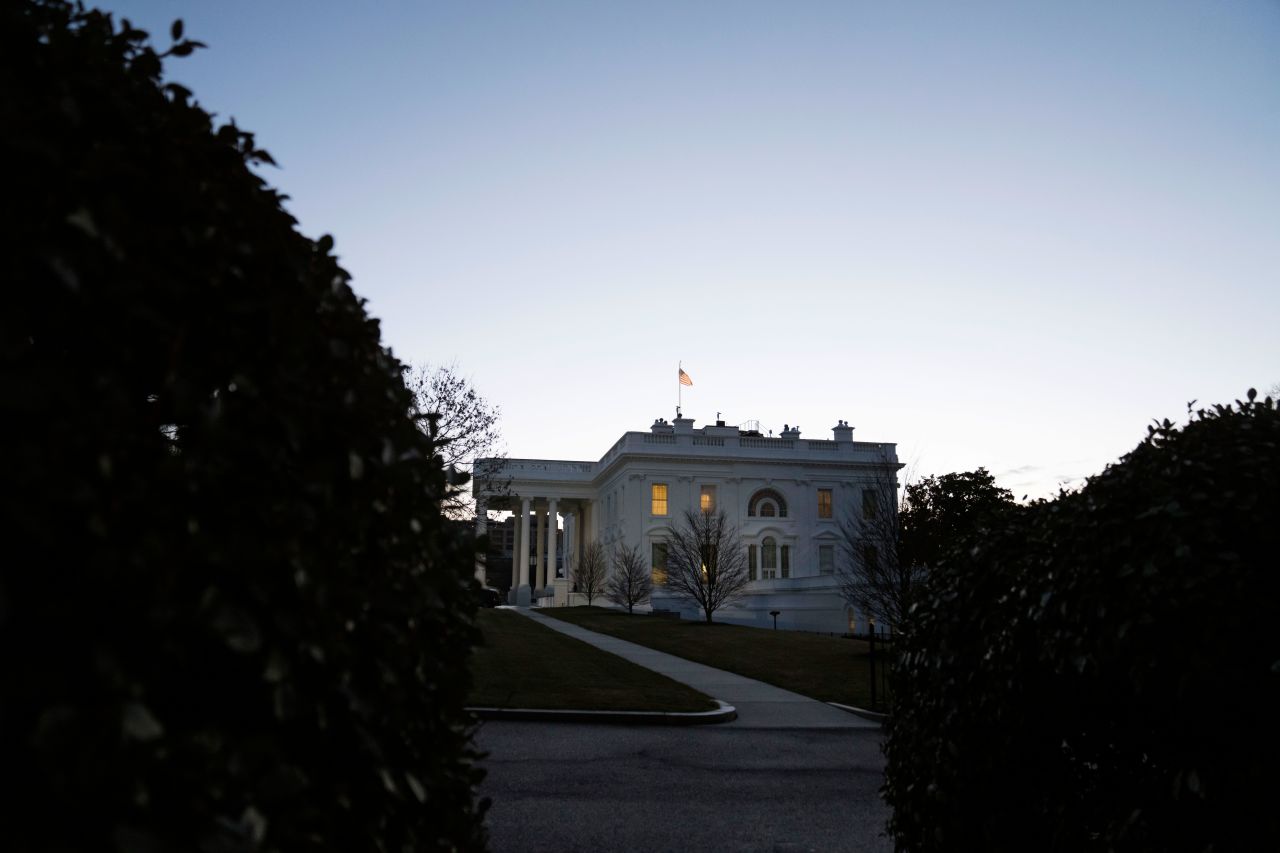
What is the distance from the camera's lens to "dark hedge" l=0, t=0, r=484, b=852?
1.64 metres

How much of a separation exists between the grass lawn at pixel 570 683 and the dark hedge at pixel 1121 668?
560cm

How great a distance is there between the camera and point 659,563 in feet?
214

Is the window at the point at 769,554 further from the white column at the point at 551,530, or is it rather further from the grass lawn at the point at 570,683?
the grass lawn at the point at 570,683

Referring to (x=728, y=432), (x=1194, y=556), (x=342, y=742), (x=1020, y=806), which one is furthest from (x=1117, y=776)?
(x=728, y=432)

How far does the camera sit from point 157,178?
2211 millimetres

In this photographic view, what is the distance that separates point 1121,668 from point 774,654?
23.4 m

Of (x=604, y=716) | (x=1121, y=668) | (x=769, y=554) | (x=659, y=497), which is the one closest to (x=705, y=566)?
(x=659, y=497)

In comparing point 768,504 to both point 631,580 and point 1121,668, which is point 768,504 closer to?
point 631,580

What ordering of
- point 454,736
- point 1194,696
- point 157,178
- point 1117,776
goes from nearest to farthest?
point 157,178
point 454,736
point 1194,696
point 1117,776

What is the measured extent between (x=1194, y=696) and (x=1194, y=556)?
0.57 m

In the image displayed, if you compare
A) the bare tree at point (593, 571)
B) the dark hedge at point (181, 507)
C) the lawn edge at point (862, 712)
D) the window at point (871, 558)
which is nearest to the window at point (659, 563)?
the bare tree at point (593, 571)

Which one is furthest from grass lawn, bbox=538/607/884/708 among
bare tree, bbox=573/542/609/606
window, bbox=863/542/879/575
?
bare tree, bbox=573/542/609/606

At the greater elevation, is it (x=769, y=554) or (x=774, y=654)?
(x=769, y=554)

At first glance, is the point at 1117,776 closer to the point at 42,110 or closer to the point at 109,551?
the point at 109,551
